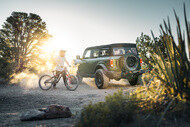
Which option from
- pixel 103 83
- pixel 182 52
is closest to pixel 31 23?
pixel 103 83

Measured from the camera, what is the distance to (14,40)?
19938mm

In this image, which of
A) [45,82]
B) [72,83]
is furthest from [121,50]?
[45,82]

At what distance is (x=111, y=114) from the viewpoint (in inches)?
103

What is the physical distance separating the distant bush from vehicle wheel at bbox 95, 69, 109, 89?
455 cm

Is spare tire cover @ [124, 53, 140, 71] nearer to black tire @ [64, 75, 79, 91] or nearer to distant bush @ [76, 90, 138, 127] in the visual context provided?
black tire @ [64, 75, 79, 91]

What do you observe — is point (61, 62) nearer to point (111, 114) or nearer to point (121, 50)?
point (121, 50)

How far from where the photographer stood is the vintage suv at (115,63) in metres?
7.36

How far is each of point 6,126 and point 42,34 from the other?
66.3ft

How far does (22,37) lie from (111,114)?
20746mm

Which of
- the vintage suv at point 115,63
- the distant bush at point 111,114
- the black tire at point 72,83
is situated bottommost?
the distant bush at point 111,114

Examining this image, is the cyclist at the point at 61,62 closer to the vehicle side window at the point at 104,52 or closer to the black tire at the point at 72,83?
the black tire at the point at 72,83

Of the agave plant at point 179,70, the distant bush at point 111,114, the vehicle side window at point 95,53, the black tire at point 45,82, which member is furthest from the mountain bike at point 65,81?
the agave plant at point 179,70

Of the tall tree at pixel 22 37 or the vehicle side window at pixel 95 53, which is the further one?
the tall tree at pixel 22 37

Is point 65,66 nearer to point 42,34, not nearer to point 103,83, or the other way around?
point 103,83
